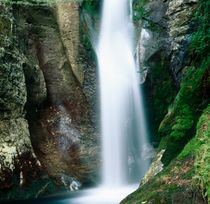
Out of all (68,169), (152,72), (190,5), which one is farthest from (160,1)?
(68,169)

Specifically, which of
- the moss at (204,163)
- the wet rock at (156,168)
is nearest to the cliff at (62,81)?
the wet rock at (156,168)

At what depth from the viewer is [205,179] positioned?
204 inches

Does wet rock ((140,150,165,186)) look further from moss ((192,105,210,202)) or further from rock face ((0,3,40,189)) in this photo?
rock face ((0,3,40,189))

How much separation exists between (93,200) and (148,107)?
4.79 metres

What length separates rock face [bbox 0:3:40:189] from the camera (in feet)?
39.9

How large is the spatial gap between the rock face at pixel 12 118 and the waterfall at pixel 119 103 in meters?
2.88

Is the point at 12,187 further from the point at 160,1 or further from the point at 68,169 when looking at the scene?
the point at 160,1

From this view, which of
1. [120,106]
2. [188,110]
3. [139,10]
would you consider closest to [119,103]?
[120,106]

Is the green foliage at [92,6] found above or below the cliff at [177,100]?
above

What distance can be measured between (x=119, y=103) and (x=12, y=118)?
4102mm

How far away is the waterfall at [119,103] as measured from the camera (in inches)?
551

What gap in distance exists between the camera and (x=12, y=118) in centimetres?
1262

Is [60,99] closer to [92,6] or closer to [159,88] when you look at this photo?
[159,88]

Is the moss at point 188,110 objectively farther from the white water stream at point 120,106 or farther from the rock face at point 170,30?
the white water stream at point 120,106
